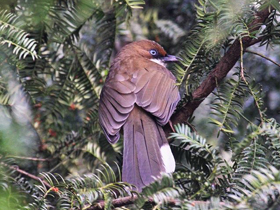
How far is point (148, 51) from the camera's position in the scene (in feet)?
15.5

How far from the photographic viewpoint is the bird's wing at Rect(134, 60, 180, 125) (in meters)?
3.66

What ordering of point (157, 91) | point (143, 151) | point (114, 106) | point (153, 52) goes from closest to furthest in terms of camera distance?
point (143, 151)
point (114, 106)
point (157, 91)
point (153, 52)

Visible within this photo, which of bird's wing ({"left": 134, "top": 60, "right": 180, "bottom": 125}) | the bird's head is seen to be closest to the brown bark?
bird's wing ({"left": 134, "top": 60, "right": 180, "bottom": 125})

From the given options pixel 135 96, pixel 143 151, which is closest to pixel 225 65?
pixel 143 151

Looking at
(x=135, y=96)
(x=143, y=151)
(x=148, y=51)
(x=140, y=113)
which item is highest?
(x=148, y=51)

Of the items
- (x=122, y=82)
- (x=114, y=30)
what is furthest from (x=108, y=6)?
(x=122, y=82)

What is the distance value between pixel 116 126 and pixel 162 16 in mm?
1709

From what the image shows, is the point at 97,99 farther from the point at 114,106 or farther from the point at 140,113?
the point at 140,113

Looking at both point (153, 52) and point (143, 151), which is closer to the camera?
point (143, 151)

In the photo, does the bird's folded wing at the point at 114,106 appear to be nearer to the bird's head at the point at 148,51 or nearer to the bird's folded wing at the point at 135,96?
the bird's folded wing at the point at 135,96

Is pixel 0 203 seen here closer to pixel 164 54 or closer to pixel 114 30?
pixel 114 30

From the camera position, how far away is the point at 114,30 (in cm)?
398

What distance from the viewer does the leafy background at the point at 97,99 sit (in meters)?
2.16

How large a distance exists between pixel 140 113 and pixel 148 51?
1.14 meters
